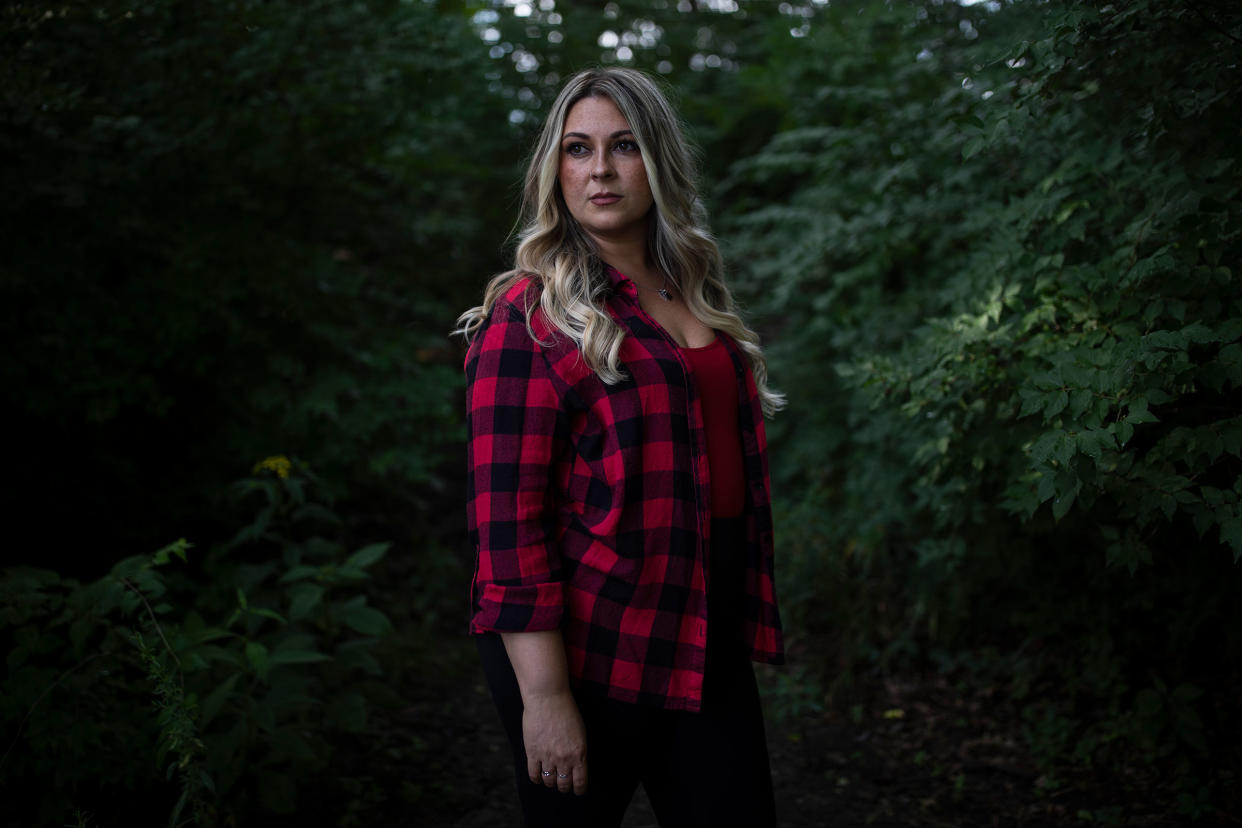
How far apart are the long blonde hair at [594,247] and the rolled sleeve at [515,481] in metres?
0.10

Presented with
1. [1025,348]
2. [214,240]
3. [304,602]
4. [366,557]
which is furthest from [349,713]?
[1025,348]

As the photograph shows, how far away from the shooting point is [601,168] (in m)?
1.81

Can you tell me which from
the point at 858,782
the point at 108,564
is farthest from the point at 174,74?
the point at 858,782

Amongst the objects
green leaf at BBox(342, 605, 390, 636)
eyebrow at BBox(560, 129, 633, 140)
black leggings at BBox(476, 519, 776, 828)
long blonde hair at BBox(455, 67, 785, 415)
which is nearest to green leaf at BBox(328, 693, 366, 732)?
green leaf at BBox(342, 605, 390, 636)

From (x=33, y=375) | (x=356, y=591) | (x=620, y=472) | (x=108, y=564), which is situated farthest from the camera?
(x=356, y=591)

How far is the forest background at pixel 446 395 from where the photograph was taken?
2188 mm

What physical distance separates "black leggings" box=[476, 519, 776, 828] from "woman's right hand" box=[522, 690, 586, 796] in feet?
0.25

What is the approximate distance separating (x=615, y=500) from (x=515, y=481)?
7.8 inches

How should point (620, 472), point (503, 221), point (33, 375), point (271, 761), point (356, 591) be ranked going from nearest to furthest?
point (620, 472) < point (271, 761) < point (33, 375) < point (356, 591) < point (503, 221)

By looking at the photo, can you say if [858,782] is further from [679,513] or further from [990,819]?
[679,513]

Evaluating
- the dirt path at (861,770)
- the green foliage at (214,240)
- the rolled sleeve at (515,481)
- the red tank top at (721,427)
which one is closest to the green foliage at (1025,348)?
the dirt path at (861,770)

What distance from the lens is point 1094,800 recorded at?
9.91ft

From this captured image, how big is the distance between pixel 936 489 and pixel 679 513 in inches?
69.9

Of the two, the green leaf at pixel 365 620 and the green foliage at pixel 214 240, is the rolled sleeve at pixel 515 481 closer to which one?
the green leaf at pixel 365 620
